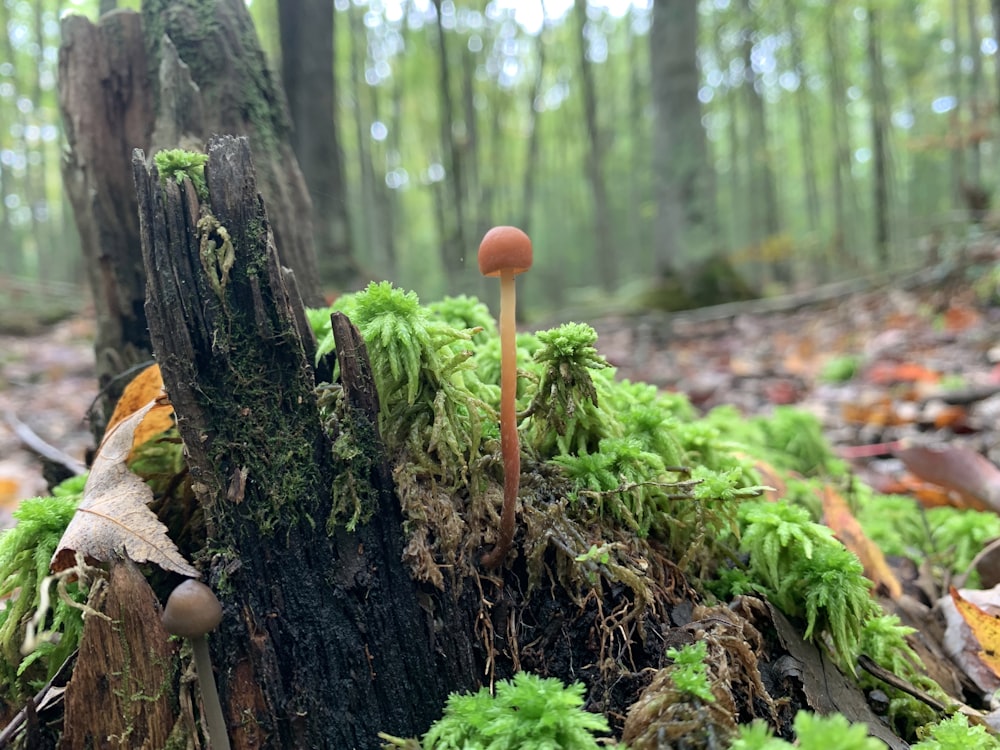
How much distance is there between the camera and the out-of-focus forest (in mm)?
8992

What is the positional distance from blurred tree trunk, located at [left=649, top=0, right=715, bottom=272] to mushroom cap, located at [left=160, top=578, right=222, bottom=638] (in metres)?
Answer: 9.06

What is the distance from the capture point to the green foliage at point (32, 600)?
1634 mm

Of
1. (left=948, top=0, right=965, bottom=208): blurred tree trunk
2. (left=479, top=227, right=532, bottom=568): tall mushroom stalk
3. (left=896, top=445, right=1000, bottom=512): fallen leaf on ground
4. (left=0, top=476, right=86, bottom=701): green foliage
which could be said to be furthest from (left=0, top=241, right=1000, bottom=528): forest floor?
(left=948, top=0, right=965, bottom=208): blurred tree trunk

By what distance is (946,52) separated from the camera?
2144 cm

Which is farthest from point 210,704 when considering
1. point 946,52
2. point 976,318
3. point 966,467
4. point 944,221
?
point 946,52

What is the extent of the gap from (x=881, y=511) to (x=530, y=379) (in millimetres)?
2092

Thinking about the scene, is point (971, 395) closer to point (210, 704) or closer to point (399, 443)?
point (399, 443)

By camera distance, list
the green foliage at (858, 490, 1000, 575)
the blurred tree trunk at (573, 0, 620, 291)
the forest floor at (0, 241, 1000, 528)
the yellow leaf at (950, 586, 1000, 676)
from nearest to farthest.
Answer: the yellow leaf at (950, 586, 1000, 676)
the green foliage at (858, 490, 1000, 575)
the forest floor at (0, 241, 1000, 528)
the blurred tree trunk at (573, 0, 620, 291)

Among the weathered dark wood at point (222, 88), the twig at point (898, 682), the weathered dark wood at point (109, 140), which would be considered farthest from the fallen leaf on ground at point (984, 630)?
the weathered dark wood at point (109, 140)

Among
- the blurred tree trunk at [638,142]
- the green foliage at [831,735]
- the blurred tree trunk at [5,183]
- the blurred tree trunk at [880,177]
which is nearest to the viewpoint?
the green foliage at [831,735]

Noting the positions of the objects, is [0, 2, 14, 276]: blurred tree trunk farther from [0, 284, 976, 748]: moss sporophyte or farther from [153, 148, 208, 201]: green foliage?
[0, 284, 976, 748]: moss sporophyte

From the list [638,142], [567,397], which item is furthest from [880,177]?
[638,142]

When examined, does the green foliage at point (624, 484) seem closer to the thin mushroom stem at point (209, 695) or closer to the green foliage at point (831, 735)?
the green foliage at point (831, 735)

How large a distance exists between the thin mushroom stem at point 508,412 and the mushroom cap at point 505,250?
0.04 m
